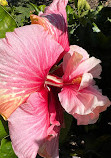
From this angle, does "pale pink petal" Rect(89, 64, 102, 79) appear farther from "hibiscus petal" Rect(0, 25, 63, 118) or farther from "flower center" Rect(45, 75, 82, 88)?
"hibiscus petal" Rect(0, 25, 63, 118)

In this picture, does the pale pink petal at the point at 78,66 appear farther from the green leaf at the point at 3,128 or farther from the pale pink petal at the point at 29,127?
the green leaf at the point at 3,128

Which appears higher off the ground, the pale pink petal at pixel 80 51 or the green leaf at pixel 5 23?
the green leaf at pixel 5 23

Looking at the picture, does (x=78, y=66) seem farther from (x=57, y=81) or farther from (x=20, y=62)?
(x=20, y=62)

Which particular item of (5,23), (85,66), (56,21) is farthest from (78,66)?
(5,23)

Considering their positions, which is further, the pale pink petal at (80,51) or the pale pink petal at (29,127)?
the pale pink petal at (80,51)

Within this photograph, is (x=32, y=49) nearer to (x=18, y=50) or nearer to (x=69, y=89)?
(x=18, y=50)

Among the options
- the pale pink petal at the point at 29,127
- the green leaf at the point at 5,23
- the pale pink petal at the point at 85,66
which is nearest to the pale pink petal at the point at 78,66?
the pale pink petal at the point at 85,66
